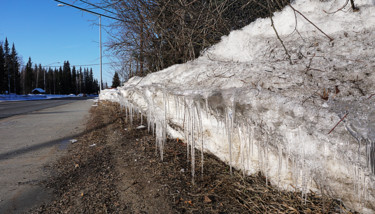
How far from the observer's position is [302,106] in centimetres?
161

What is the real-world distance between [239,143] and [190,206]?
83 cm

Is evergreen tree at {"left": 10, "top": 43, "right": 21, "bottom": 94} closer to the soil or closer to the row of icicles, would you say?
the soil

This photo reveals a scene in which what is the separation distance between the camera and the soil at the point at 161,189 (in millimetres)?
1762

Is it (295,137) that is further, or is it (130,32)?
(130,32)

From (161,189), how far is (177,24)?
4156 mm

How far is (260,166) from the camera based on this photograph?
6.86ft

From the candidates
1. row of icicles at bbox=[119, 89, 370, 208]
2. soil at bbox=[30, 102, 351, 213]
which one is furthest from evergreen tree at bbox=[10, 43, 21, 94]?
row of icicles at bbox=[119, 89, 370, 208]

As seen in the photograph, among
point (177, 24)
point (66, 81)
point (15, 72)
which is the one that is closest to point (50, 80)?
point (66, 81)

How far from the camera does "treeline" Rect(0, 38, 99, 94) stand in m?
40.0

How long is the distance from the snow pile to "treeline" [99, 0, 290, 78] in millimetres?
1369

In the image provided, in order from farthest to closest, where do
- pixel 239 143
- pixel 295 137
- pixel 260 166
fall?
pixel 239 143 → pixel 260 166 → pixel 295 137

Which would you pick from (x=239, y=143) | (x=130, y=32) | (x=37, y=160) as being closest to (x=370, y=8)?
(x=239, y=143)

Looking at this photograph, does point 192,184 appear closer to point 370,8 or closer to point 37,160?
point 37,160

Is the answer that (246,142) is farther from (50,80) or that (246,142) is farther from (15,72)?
(50,80)
